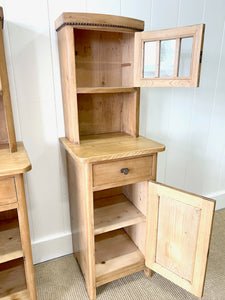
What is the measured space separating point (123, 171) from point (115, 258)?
25.8 inches

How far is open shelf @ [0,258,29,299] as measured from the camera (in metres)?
1.26

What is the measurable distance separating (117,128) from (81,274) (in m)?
1.01

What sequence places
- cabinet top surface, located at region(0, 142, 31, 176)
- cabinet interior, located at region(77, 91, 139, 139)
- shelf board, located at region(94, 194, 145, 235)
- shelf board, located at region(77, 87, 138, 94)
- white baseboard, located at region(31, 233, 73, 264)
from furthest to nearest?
1. white baseboard, located at region(31, 233, 73, 264)
2. cabinet interior, located at region(77, 91, 139, 139)
3. shelf board, located at region(94, 194, 145, 235)
4. shelf board, located at region(77, 87, 138, 94)
5. cabinet top surface, located at region(0, 142, 31, 176)

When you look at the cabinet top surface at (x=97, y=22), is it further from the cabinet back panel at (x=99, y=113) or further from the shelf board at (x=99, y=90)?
the cabinet back panel at (x=99, y=113)

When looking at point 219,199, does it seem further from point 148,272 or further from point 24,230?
point 24,230

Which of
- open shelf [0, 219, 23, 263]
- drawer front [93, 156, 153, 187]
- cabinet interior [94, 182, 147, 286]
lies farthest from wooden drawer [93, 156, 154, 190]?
open shelf [0, 219, 23, 263]

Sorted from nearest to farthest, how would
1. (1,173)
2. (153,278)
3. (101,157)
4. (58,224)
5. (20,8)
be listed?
(1,173) → (101,157) → (20,8) → (153,278) → (58,224)

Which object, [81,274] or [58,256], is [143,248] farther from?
[58,256]

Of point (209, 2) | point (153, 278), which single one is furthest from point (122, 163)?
point (209, 2)

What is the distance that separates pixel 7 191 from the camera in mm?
1015

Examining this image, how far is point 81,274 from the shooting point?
1.54m

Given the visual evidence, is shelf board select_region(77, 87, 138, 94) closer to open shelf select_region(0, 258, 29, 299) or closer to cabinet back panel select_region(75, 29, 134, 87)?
cabinet back panel select_region(75, 29, 134, 87)

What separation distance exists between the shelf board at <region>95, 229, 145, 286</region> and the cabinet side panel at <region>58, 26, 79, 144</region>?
791mm

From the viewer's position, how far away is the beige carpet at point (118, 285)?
1386 millimetres
